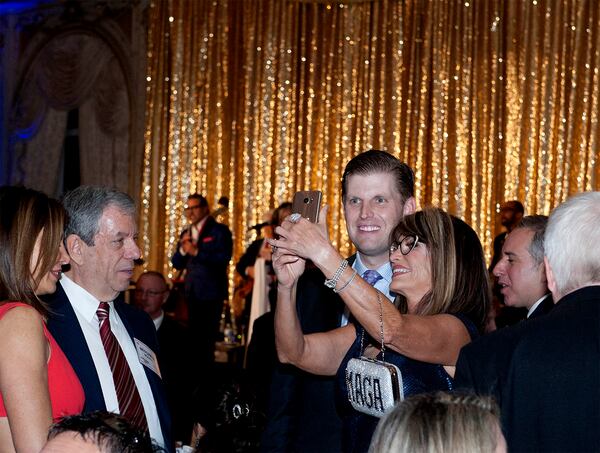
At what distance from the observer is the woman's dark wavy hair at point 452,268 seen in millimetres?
2689

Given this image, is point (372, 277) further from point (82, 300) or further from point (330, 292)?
point (82, 300)

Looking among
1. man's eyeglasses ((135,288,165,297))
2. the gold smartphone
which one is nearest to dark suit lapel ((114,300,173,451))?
the gold smartphone

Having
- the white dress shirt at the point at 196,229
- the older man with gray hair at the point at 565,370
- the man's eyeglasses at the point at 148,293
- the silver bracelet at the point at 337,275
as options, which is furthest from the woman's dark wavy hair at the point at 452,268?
the white dress shirt at the point at 196,229

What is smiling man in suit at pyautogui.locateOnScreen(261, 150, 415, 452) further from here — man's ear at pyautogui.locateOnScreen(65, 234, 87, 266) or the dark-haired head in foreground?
the dark-haired head in foreground

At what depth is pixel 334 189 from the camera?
33.2ft

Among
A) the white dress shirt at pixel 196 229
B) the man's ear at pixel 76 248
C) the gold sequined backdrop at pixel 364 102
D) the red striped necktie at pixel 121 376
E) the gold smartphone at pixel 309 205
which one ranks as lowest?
the red striped necktie at pixel 121 376

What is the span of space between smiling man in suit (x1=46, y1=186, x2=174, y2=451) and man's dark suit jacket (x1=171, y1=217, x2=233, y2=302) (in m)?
5.96

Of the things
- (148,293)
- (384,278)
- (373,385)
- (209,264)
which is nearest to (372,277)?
(384,278)

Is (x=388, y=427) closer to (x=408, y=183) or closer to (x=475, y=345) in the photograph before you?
(x=475, y=345)

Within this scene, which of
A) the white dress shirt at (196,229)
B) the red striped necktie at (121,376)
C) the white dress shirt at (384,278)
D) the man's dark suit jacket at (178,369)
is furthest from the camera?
the white dress shirt at (196,229)

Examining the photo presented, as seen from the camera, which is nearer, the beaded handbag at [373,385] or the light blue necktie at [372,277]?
the beaded handbag at [373,385]

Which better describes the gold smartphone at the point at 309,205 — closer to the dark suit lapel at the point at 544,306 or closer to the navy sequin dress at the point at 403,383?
the navy sequin dress at the point at 403,383

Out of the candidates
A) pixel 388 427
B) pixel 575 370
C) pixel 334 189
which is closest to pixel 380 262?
pixel 575 370

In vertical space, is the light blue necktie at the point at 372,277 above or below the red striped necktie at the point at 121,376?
above
